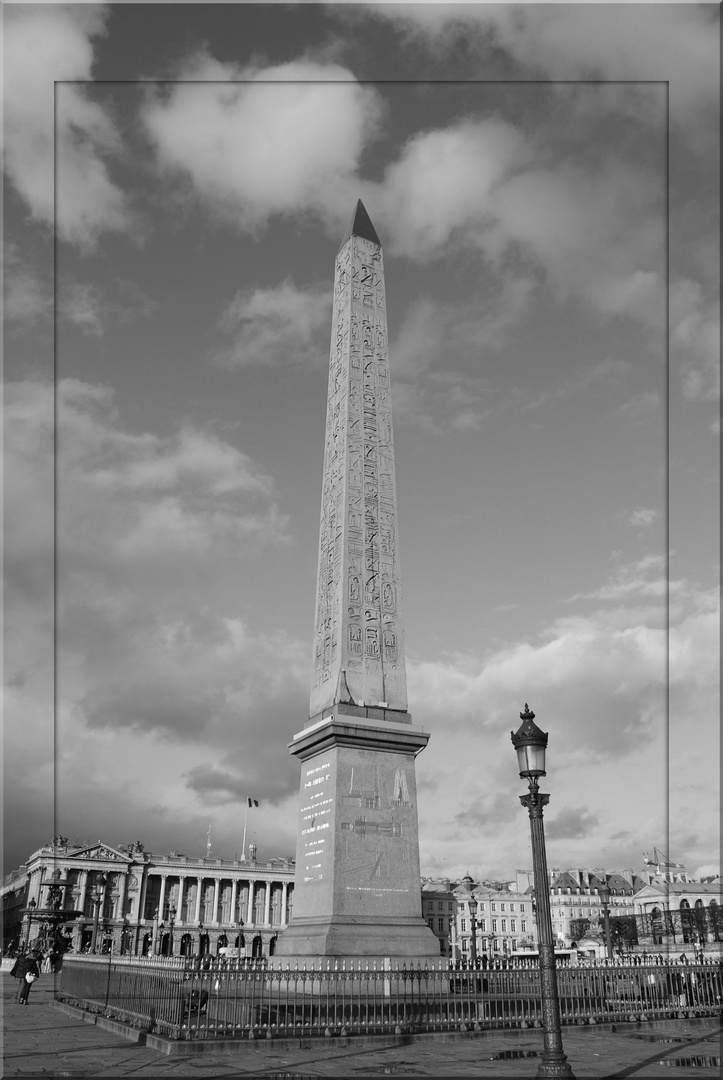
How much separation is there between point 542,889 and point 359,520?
1228 cm

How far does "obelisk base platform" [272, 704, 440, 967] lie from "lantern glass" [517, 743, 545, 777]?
7.89 metres

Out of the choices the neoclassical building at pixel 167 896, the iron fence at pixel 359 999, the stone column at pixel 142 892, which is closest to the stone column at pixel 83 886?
the neoclassical building at pixel 167 896

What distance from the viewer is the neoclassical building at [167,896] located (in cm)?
10181

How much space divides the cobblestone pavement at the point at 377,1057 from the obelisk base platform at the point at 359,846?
3003mm

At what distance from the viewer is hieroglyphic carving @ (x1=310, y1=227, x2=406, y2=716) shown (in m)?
18.7

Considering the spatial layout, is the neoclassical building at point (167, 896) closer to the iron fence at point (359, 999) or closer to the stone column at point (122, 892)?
the stone column at point (122, 892)

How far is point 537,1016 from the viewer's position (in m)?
14.8

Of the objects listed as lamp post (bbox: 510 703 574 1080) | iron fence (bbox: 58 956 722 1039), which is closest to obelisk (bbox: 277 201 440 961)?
iron fence (bbox: 58 956 722 1039)

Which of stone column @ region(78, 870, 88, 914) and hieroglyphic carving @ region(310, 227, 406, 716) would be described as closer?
hieroglyphic carving @ region(310, 227, 406, 716)

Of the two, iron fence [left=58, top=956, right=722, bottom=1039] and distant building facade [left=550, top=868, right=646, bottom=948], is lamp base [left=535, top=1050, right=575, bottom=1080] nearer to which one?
iron fence [left=58, top=956, right=722, bottom=1039]

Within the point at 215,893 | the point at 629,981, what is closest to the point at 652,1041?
the point at 629,981

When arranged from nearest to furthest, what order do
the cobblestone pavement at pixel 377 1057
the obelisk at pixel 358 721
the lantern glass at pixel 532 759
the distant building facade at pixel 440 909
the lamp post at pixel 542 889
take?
the lamp post at pixel 542 889
the lantern glass at pixel 532 759
the cobblestone pavement at pixel 377 1057
the obelisk at pixel 358 721
the distant building facade at pixel 440 909

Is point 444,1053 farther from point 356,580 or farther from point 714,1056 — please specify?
point 356,580

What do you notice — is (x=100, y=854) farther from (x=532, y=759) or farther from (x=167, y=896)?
(x=532, y=759)
